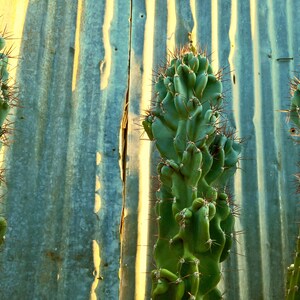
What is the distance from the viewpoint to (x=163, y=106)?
342cm

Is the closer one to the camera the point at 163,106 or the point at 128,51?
the point at 163,106

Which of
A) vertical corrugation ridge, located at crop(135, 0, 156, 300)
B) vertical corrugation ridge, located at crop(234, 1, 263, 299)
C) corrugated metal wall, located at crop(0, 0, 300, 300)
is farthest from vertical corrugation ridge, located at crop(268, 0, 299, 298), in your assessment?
vertical corrugation ridge, located at crop(135, 0, 156, 300)

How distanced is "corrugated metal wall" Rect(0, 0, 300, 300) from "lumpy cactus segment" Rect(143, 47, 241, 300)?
0.87 m

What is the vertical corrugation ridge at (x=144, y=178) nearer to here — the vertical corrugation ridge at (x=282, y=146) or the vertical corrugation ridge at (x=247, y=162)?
the vertical corrugation ridge at (x=247, y=162)

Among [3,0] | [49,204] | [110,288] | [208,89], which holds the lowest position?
[110,288]

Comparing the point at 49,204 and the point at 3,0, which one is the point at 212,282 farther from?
the point at 3,0

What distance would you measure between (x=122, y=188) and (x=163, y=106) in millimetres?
1013

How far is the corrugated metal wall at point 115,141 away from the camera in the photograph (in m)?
4.03

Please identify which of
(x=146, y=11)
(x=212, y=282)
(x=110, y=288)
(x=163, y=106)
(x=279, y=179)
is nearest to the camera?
(x=212, y=282)

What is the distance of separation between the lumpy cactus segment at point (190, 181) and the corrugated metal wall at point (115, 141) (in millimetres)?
867

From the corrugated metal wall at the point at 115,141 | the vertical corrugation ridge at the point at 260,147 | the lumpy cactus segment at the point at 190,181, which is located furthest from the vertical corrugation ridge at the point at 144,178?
the vertical corrugation ridge at the point at 260,147

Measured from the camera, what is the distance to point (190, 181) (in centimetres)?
317

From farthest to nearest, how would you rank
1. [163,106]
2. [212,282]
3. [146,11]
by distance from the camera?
[146,11], [163,106], [212,282]

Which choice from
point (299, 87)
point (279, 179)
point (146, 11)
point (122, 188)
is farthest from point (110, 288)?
point (146, 11)
